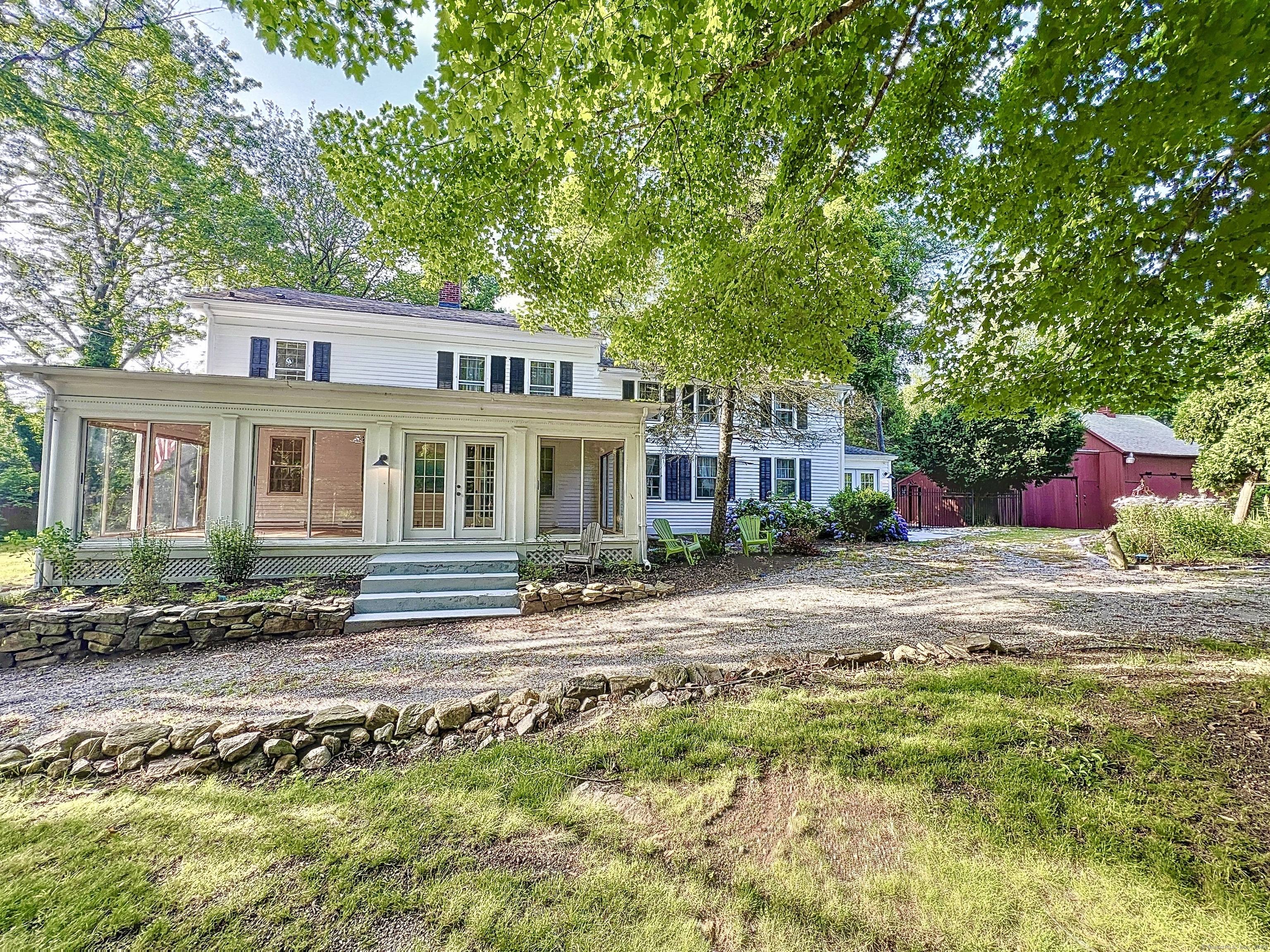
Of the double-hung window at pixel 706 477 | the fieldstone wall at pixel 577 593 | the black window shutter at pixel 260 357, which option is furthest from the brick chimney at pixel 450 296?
the fieldstone wall at pixel 577 593

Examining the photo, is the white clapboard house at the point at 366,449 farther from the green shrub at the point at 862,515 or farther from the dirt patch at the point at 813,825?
the dirt patch at the point at 813,825

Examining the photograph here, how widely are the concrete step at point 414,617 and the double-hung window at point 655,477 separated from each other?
9.80 m

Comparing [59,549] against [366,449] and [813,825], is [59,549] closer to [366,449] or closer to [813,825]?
[366,449]

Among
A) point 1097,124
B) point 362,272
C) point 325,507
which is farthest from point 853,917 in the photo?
point 362,272

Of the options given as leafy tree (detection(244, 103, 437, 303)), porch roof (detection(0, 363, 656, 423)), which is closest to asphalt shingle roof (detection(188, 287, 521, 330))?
porch roof (detection(0, 363, 656, 423))

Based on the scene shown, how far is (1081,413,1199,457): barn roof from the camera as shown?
20.7 meters

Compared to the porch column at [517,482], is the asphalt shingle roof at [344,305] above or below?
above

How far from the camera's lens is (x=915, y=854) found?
2.16 metres

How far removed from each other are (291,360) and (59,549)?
24.8 ft

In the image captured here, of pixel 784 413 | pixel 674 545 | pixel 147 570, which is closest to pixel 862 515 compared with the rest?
pixel 784 413

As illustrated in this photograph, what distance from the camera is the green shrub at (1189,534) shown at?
10492mm

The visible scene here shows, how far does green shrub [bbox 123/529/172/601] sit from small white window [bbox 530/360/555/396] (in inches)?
359

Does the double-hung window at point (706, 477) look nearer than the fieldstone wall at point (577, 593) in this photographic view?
No

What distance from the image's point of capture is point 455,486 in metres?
9.62
